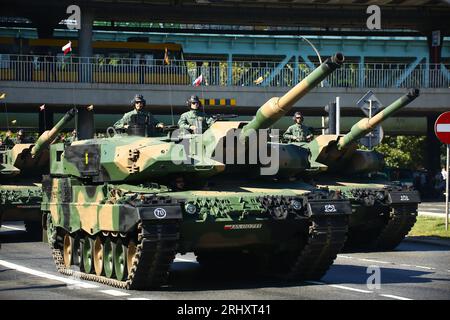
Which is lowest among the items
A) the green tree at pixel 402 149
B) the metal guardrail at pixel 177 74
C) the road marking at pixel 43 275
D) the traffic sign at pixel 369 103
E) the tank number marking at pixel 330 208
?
the road marking at pixel 43 275

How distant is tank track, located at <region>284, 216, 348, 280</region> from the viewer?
17.2 meters

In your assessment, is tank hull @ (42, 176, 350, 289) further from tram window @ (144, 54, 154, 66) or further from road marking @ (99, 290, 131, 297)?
tram window @ (144, 54, 154, 66)

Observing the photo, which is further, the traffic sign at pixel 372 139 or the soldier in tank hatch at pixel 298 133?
the traffic sign at pixel 372 139

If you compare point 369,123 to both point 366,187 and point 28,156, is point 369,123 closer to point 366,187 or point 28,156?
point 366,187

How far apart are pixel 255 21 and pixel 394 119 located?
1183 centimetres

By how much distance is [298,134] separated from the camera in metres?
26.6

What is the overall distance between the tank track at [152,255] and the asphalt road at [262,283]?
0.22 metres

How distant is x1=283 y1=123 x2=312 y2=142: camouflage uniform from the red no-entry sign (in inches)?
128

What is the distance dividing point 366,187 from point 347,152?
51.2 inches

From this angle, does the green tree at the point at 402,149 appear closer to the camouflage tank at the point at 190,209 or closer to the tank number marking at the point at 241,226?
the camouflage tank at the point at 190,209

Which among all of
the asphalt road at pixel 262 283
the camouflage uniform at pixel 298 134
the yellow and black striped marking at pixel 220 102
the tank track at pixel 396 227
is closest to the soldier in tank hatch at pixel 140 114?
the asphalt road at pixel 262 283

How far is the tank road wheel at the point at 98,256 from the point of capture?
60.7ft

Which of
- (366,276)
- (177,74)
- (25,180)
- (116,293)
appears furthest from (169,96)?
(116,293)

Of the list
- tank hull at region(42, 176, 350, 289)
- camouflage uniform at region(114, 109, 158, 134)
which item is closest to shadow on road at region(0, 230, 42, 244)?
camouflage uniform at region(114, 109, 158, 134)
